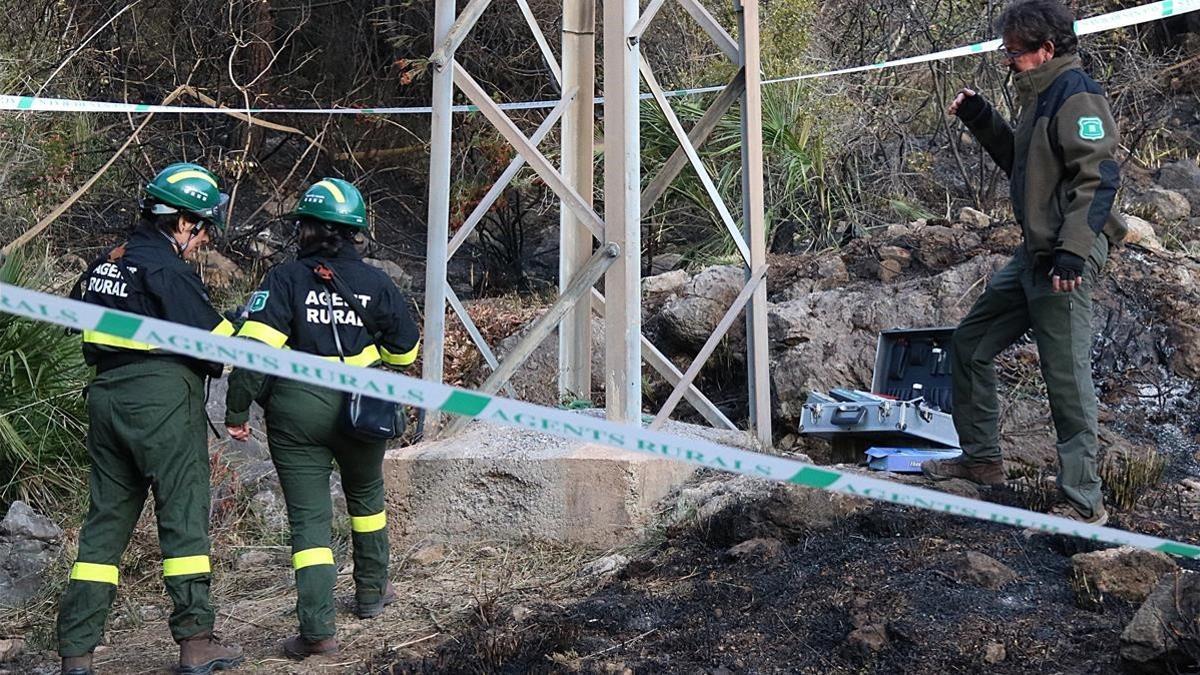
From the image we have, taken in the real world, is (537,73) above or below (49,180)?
above

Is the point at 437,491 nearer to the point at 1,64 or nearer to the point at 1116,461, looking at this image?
the point at 1116,461

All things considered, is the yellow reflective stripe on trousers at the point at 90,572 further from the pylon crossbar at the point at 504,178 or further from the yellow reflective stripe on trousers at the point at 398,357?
the pylon crossbar at the point at 504,178

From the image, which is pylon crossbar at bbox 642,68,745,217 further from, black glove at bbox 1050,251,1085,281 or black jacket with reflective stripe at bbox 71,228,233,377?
black jacket with reflective stripe at bbox 71,228,233,377

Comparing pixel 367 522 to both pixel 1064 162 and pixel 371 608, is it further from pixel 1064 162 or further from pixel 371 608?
pixel 1064 162

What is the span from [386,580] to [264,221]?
7.24 metres

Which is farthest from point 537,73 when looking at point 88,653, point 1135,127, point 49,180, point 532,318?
point 88,653

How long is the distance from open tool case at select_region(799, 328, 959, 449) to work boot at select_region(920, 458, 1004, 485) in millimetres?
632

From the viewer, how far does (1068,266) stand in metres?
5.16

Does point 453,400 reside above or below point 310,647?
above

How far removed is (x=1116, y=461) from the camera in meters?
6.19

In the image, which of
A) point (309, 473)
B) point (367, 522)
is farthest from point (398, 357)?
point (367, 522)

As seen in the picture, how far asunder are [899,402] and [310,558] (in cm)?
313

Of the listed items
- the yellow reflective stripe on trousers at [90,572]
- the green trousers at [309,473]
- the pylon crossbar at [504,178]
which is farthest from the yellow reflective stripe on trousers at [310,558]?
the pylon crossbar at [504,178]

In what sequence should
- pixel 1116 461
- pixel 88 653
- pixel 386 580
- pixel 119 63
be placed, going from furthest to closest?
pixel 119 63, pixel 1116 461, pixel 386 580, pixel 88 653
